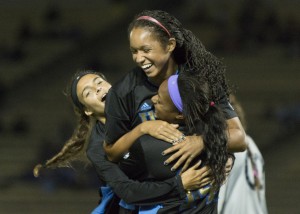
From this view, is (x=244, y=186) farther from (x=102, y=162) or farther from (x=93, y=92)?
(x=102, y=162)

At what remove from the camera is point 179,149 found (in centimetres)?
325

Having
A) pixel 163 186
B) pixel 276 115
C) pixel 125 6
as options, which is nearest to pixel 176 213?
pixel 163 186

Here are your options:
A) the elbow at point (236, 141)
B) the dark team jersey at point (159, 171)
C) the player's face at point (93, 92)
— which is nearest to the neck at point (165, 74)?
the dark team jersey at point (159, 171)

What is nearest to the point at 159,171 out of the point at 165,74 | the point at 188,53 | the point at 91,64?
Answer: the point at 165,74

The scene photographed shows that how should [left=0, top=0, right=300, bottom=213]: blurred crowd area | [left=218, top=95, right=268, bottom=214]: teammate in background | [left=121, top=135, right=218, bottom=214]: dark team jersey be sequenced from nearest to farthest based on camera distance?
[left=121, top=135, right=218, bottom=214]: dark team jersey, [left=218, top=95, right=268, bottom=214]: teammate in background, [left=0, top=0, right=300, bottom=213]: blurred crowd area

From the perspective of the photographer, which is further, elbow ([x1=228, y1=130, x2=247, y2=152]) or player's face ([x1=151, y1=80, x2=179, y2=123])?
elbow ([x1=228, y1=130, x2=247, y2=152])

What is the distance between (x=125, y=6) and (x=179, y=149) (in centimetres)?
788

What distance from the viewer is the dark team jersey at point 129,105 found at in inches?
132

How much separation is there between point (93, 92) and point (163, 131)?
853 mm

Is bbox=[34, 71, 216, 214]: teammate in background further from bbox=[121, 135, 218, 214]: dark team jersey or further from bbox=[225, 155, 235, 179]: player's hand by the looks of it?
bbox=[225, 155, 235, 179]: player's hand

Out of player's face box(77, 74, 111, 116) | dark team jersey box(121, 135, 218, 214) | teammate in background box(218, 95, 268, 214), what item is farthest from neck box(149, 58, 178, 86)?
teammate in background box(218, 95, 268, 214)

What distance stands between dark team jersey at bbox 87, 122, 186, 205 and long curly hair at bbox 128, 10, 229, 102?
0.37 metres

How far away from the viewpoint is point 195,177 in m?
3.28

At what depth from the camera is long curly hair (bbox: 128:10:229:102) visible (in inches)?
131
